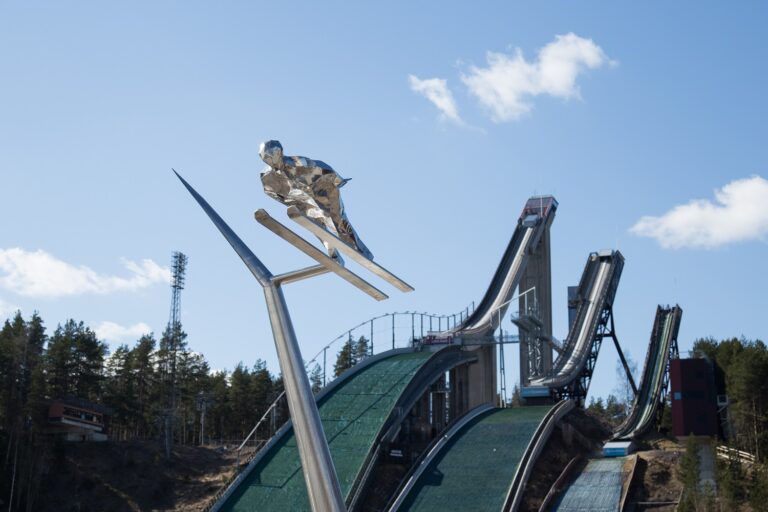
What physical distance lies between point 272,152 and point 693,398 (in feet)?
113

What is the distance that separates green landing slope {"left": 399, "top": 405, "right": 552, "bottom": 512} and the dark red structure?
7887 millimetres

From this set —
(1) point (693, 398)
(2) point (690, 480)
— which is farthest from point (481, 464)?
(1) point (693, 398)

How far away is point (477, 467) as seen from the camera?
34062mm

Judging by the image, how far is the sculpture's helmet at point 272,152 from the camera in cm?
1363

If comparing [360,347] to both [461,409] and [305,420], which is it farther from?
[305,420]

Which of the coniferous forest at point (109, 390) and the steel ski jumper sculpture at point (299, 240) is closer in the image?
the steel ski jumper sculpture at point (299, 240)

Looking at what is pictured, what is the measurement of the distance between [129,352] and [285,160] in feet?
171

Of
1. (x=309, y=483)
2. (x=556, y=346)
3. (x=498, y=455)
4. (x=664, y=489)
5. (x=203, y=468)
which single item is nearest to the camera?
(x=309, y=483)

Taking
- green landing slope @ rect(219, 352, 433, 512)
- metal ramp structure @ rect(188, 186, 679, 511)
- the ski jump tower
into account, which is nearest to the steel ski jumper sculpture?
metal ramp structure @ rect(188, 186, 679, 511)

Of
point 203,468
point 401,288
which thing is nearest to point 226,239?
point 401,288

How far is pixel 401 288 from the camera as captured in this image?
552 inches

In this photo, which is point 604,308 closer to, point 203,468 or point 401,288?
point 203,468

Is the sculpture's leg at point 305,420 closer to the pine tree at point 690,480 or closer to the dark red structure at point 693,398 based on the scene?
the pine tree at point 690,480

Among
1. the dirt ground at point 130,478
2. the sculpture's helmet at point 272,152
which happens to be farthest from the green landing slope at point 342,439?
the sculpture's helmet at point 272,152
